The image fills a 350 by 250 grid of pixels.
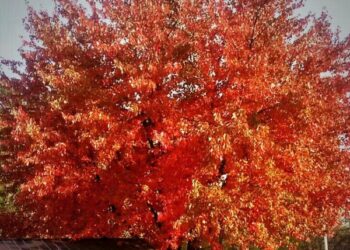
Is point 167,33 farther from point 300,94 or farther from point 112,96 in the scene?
point 300,94

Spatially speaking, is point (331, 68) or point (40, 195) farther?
point (331, 68)

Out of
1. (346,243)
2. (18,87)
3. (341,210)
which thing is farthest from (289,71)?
(346,243)

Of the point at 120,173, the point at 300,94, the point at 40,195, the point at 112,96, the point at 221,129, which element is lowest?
the point at 40,195

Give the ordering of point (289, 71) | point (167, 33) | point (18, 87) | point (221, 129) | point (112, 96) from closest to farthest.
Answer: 1. point (221, 129)
2. point (112, 96)
3. point (167, 33)
4. point (289, 71)
5. point (18, 87)

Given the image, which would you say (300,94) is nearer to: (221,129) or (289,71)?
(289,71)

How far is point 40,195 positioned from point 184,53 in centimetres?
820

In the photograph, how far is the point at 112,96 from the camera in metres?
15.6

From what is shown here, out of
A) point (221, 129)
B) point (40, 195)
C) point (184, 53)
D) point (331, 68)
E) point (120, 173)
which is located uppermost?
point (331, 68)

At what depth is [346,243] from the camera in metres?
57.7

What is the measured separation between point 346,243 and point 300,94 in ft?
163

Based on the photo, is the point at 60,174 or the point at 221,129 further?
the point at 60,174

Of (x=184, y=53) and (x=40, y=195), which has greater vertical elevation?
(x=184, y=53)

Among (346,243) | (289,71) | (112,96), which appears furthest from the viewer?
(346,243)

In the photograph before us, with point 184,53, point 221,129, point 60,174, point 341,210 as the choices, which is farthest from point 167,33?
point 341,210
